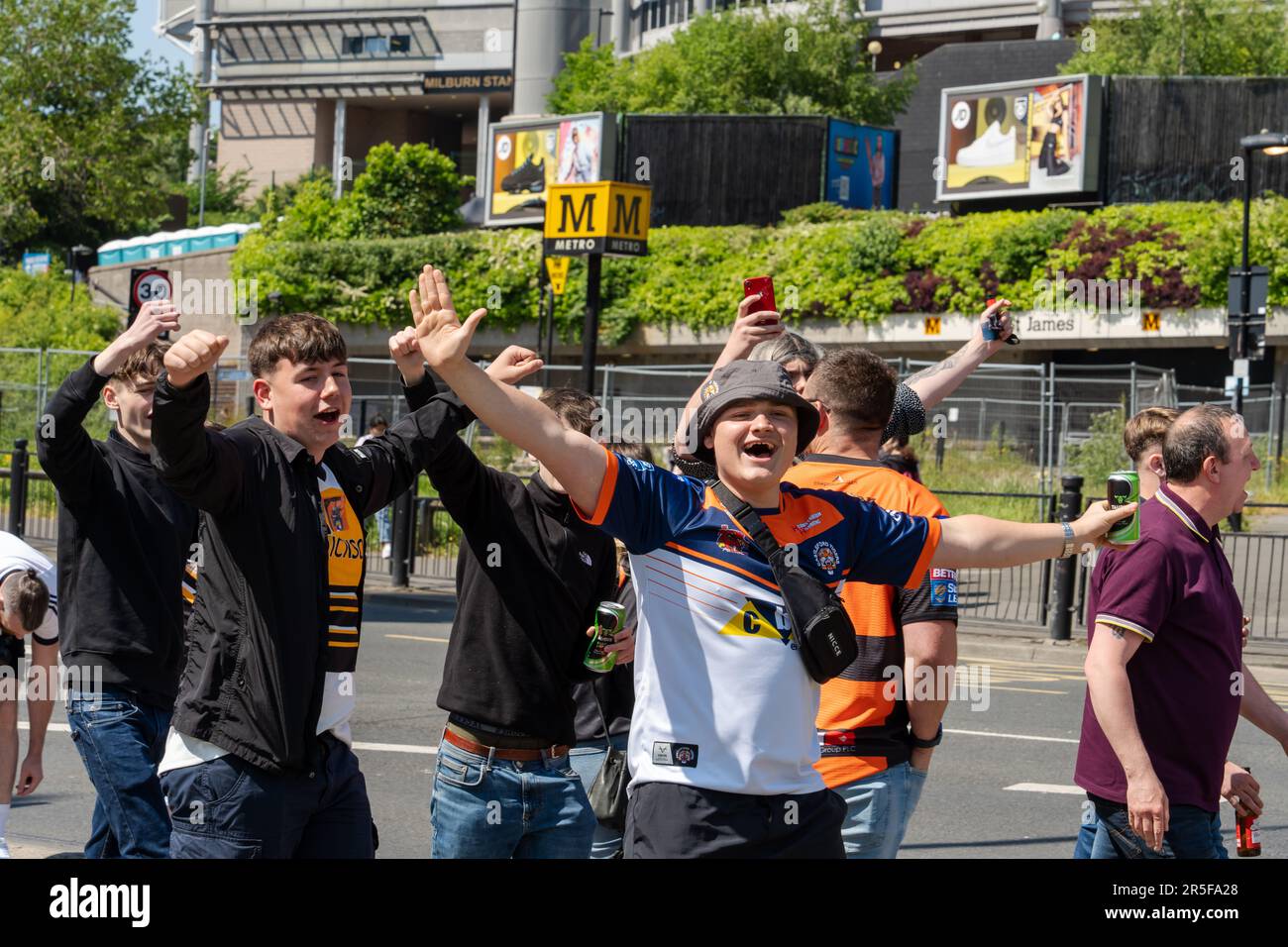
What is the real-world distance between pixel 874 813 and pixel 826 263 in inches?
1294

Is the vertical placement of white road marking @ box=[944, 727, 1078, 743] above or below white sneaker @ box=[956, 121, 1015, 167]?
below

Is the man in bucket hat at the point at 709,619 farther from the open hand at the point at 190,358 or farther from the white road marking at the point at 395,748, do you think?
the white road marking at the point at 395,748

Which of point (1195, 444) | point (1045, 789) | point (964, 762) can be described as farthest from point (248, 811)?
point (964, 762)

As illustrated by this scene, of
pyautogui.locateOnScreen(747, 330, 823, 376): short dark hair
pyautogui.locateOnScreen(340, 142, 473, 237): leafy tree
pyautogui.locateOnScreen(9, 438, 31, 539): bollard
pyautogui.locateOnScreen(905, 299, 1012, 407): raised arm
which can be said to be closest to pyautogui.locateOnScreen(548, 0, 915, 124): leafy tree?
pyautogui.locateOnScreen(340, 142, 473, 237): leafy tree

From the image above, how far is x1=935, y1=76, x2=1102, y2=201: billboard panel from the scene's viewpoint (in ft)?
123

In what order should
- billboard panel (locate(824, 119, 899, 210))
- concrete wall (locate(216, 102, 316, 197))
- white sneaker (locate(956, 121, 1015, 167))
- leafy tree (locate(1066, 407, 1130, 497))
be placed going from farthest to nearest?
concrete wall (locate(216, 102, 316, 197)) < billboard panel (locate(824, 119, 899, 210)) < white sneaker (locate(956, 121, 1015, 167)) < leafy tree (locate(1066, 407, 1130, 497))

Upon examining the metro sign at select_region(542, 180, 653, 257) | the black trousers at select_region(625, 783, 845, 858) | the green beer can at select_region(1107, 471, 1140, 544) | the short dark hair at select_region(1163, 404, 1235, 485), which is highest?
the metro sign at select_region(542, 180, 653, 257)

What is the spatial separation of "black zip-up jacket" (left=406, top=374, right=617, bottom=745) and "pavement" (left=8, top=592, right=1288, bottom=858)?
2694 millimetres

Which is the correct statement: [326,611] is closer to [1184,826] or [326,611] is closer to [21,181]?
[1184,826]

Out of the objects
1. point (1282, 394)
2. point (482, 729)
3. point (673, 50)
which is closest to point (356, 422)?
point (1282, 394)

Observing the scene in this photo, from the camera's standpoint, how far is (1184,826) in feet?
15.0

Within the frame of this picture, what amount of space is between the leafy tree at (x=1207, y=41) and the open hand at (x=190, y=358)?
154 feet

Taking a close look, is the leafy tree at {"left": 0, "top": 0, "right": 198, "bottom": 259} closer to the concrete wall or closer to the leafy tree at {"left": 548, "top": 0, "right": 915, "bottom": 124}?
the leafy tree at {"left": 548, "top": 0, "right": 915, "bottom": 124}

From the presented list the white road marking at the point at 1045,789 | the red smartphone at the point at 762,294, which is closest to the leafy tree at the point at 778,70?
the white road marking at the point at 1045,789
